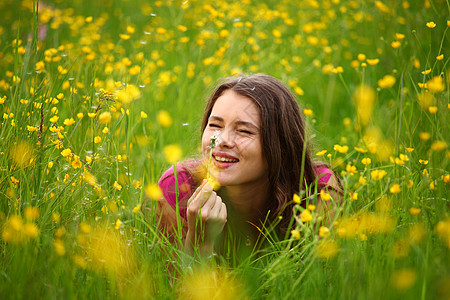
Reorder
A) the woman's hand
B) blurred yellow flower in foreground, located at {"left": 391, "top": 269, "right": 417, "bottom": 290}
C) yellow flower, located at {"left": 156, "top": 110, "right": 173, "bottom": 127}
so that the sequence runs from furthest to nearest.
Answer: yellow flower, located at {"left": 156, "top": 110, "right": 173, "bottom": 127} < the woman's hand < blurred yellow flower in foreground, located at {"left": 391, "top": 269, "right": 417, "bottom": 290}

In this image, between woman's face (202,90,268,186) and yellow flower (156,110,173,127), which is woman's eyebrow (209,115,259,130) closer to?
woman's face (202,90,268,186)

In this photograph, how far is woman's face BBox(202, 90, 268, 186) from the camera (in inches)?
76.0

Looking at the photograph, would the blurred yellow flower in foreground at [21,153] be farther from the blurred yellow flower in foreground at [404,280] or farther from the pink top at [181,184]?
the blurred yellow flower in foreground at [404,280]

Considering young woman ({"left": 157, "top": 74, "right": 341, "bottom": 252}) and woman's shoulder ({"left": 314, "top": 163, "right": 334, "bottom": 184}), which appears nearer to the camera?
young woman ({"left": 157, "top": 74, "right": 341, "bottom": 252})

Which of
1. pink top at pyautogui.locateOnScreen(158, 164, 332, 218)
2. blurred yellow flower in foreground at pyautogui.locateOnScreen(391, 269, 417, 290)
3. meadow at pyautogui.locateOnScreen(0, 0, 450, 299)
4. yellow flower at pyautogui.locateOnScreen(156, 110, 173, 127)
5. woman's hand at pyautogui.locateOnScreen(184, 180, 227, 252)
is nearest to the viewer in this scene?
blurred yellow flower in foreground at pyautogui.locateOnScreen(391, 269, 417, 290)

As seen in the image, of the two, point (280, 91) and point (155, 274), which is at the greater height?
point (280, 91)

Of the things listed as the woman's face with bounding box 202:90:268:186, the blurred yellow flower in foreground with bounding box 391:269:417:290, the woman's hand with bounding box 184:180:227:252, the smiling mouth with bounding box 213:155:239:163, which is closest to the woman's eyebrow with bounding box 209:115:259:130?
the woman's face with bounding box 202:90:268:186

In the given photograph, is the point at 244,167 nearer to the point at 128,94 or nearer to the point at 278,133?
the point at 278,133

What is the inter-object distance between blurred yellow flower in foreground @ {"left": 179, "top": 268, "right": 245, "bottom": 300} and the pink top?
680 millimetres

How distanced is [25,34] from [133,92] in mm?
1973

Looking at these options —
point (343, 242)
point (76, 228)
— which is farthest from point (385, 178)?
point (76, 228)

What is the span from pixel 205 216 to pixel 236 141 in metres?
0.34

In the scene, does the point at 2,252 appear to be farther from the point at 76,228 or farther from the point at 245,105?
the point at 245,105

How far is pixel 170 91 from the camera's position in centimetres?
344
